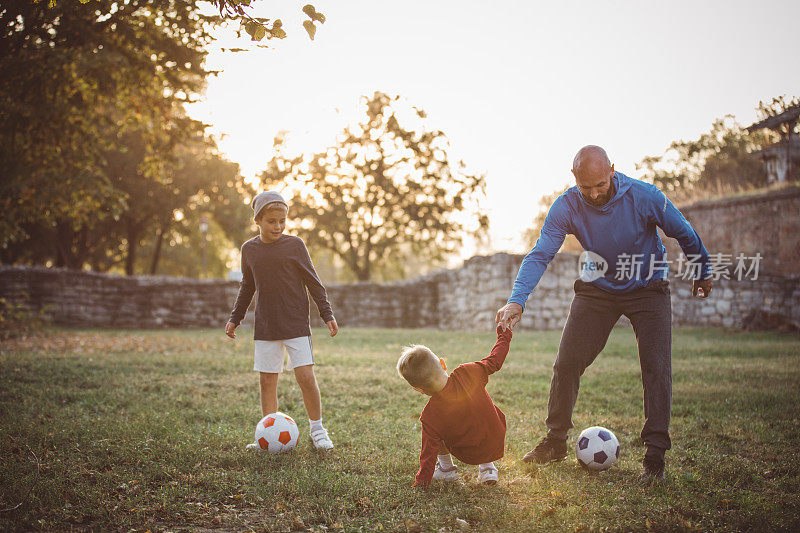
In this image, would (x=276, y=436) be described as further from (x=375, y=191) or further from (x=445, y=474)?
(x=375, y=191)

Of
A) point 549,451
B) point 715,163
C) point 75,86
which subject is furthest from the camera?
point 715,163

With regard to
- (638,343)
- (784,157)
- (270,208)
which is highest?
(784,157)

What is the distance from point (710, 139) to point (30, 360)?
47950 millimetres

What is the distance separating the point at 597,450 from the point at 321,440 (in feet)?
7.38

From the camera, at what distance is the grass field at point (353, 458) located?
3684 mm

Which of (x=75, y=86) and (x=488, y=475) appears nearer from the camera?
(x=488, y=475)

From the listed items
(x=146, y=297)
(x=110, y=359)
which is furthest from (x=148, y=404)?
(x=146, y=297)

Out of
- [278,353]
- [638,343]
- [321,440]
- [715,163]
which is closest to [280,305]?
[278,353]

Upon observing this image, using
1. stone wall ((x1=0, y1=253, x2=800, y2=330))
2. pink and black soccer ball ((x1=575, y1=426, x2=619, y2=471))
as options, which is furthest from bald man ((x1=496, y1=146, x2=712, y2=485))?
stone wall ((x1=0, y1=253, x2=800, y2=330))

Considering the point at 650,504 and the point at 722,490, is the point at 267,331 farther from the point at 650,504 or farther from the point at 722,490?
the point at 722,490

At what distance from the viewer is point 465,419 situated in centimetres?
407

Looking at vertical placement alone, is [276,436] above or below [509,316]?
below

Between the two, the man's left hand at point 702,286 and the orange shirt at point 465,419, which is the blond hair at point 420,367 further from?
the man's left hand at point 702,286

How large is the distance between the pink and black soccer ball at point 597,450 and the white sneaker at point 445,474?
1036mm
